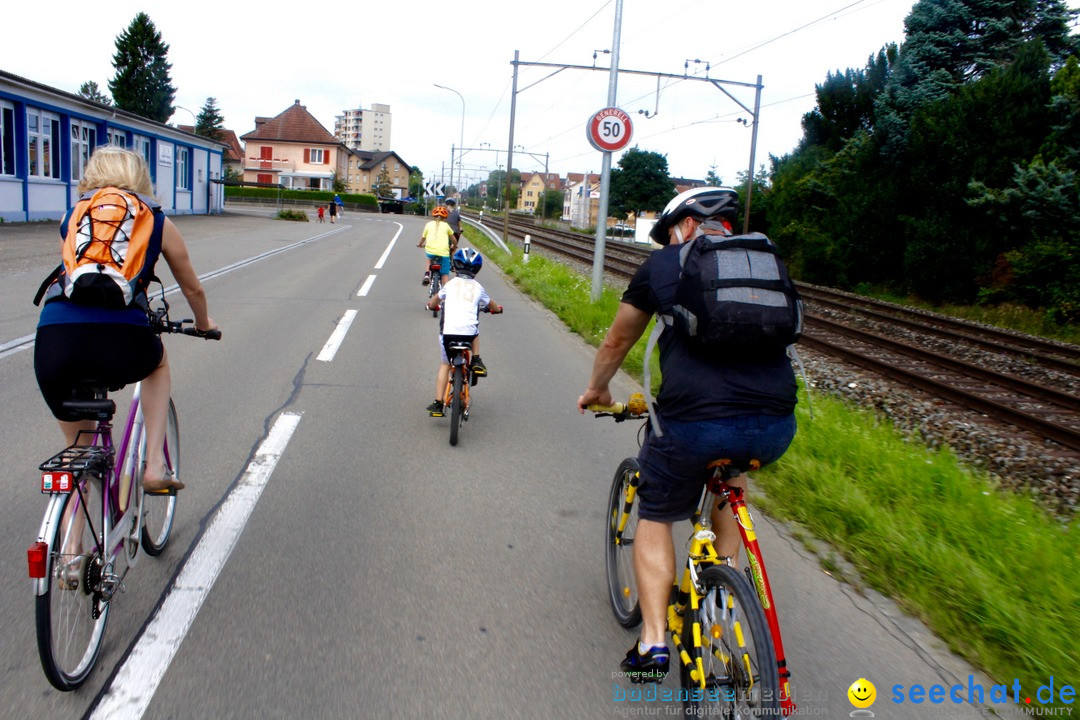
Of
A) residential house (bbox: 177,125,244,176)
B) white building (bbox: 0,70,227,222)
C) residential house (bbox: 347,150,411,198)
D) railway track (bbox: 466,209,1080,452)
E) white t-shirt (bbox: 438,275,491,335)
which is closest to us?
white t-shirt (bbox: 438,275,491,335)

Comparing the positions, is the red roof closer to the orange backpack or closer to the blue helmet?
the blue helmet

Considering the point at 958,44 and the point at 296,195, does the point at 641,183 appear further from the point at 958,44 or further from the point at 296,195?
the point at 958,44

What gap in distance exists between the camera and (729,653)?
2.48m

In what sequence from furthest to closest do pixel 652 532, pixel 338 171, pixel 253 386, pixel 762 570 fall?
pixel 338 171
pixel 253 386
pixel 652 532
pixel 762 570

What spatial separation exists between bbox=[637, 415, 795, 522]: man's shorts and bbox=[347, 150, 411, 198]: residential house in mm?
135192

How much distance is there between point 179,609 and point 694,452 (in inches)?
86.0

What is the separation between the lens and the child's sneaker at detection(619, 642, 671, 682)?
109 inches

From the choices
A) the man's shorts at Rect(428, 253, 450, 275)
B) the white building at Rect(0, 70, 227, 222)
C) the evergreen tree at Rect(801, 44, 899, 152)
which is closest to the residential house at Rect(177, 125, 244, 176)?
the white building at Rect(0, 70, 227, 222)

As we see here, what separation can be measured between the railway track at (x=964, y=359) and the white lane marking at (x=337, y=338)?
699 cm

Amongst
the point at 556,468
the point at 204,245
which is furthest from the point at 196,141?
the point at 556,468

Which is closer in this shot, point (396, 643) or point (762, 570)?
point (762, 570)

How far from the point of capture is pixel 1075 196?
59.1ft

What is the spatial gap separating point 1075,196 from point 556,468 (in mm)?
16879

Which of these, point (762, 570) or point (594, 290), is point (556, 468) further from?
point (594, 290)
